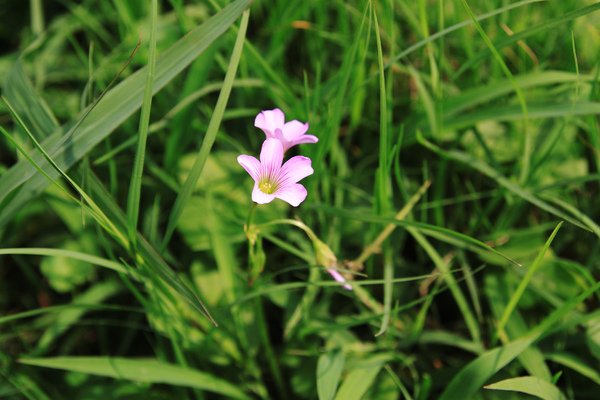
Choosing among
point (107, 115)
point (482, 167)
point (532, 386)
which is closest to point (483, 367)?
point (532, 386)

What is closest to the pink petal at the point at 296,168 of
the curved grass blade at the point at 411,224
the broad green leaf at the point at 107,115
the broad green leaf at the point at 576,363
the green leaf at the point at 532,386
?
the curved grass blade at the point at 411,224

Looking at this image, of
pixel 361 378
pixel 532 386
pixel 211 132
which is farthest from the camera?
pixel 361 378

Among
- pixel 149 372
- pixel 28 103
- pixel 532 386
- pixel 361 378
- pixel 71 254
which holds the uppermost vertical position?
pixel 28 103

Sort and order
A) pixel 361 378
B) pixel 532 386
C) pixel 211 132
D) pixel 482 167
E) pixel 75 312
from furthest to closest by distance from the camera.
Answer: pixel 75 312
pixel 482 167
pixel 361 378
pixel 532 386
pixel 211 132

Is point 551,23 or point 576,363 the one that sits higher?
point 551,23

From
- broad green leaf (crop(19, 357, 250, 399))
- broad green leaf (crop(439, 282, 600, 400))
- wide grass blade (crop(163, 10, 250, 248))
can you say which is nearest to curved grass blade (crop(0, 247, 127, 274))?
wide grass blade (crop(163, 10, 250, 248))

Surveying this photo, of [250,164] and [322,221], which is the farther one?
[322,221]

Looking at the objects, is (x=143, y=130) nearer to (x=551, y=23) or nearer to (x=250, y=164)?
(x=250, y=164)
